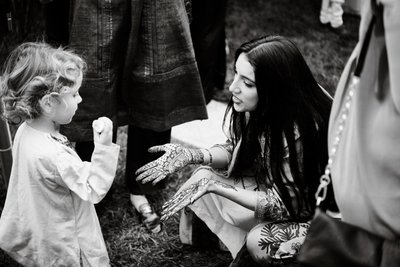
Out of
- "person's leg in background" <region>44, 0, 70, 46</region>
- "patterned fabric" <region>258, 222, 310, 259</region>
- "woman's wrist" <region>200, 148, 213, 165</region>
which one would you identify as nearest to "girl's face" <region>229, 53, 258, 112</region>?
"woman's wrist" <region>200, 148, 213, 165</region>

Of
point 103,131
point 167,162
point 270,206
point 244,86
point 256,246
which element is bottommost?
point 256,246

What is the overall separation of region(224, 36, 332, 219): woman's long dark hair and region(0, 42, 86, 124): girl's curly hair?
27.1 inches

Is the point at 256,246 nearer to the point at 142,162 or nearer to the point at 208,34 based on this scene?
the point at 142,162

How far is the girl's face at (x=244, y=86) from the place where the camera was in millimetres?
2166

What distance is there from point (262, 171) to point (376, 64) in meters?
1.05

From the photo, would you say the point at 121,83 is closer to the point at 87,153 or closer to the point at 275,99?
the point at 87,153

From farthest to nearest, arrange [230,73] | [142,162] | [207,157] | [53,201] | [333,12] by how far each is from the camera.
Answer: [333,12]
[230,73]
[142,162]
[207,157]
[53,201]

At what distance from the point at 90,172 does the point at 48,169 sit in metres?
0.15

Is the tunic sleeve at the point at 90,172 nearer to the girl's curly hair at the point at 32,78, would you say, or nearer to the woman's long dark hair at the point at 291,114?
the girl's curly hair at the point at 32,78

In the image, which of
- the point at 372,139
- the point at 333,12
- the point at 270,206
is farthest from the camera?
the point at 333,12

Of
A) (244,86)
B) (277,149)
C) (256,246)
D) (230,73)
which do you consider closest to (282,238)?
(256,246)

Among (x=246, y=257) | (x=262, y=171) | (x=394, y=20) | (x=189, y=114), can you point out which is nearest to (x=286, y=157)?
(x=262, y=171)

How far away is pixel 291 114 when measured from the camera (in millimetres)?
2137

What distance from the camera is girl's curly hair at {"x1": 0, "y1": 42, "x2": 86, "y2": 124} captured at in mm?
1982
